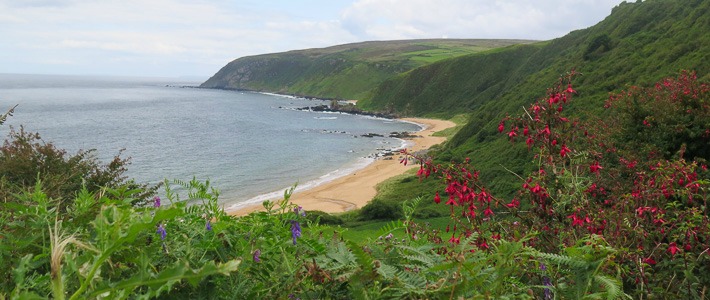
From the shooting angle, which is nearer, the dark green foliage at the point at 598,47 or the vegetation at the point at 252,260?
the vegetation at the point at 252,260

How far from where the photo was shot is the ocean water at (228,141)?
4906cm

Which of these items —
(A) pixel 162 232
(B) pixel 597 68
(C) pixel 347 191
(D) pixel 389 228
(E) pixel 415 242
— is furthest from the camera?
(B) pixel 597 68

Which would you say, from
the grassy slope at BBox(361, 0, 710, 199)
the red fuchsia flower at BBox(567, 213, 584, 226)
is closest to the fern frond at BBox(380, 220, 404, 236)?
the red fuchsia flower at BBox(567, 213, 584, 226)

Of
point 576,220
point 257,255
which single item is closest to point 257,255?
point 257,255

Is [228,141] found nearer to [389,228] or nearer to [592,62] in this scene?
[592,62]

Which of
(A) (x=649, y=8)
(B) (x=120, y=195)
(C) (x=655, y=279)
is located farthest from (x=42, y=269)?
(A) (x=649, y=8)

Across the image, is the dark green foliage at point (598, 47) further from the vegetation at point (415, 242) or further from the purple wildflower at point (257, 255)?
the purple wildflower at point (257, 255)

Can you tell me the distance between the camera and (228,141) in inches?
2827

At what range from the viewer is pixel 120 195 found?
6.70 ft

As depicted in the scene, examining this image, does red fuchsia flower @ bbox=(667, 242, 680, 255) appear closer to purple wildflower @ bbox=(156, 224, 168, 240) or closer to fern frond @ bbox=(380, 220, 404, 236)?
fern frond @ bbox=(380, 220, 404, 236)

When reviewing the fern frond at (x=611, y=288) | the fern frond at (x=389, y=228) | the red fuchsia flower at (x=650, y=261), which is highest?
the fern frond at (x=611, y=288)

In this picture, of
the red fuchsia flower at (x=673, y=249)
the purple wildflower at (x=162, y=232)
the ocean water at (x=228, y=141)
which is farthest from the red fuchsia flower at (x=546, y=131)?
the ocean water at (x=228, y=141)

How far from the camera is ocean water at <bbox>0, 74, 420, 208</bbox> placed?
49062 millimetres

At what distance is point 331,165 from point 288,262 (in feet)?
178
